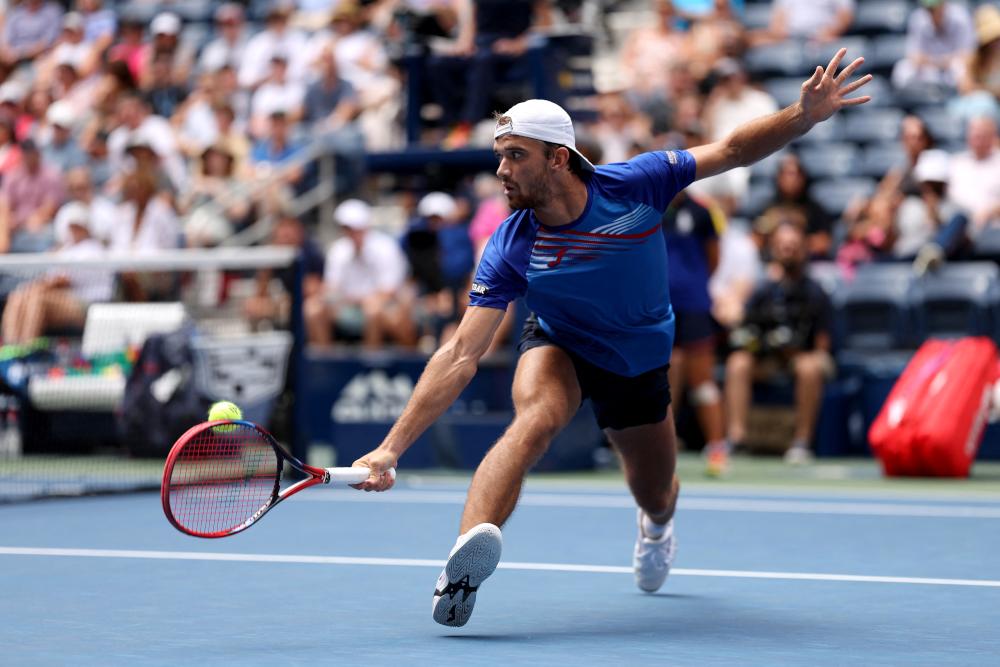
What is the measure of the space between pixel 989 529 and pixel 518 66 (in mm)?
4540

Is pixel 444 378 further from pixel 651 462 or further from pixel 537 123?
pixel 651 462

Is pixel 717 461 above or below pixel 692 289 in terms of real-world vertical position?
below

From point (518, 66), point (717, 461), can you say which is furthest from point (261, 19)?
point (717, 461)

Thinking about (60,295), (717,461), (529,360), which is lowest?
(717,461)

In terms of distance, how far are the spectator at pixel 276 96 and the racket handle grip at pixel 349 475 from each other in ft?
41.0

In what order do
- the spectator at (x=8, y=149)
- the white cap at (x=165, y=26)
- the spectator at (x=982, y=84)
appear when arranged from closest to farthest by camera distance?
the spectator at (x=982, y=84), the spectator at (x=8, y=149), the white cap at (x=165, y=26)

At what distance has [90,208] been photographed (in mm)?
14953

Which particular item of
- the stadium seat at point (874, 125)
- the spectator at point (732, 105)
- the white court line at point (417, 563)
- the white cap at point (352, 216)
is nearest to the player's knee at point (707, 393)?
the white cap at point (352, 216)

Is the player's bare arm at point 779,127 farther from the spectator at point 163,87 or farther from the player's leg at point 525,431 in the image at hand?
the spectator at point 163,87

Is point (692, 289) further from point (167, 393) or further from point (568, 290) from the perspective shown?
point (568, 290)

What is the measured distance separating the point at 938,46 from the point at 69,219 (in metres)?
7.64

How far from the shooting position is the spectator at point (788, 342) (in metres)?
12.3

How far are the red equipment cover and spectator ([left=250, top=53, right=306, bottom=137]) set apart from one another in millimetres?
7974

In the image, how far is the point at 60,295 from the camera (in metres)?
10.7
